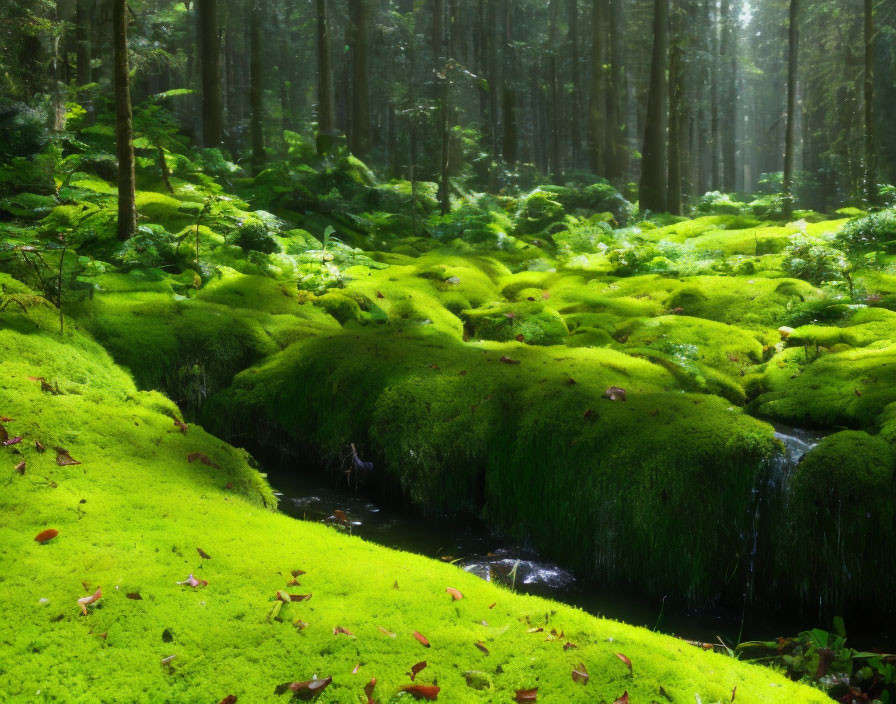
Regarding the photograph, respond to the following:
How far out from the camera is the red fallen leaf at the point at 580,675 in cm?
281

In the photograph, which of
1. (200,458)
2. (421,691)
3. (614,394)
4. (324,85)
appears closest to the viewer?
(421,691)

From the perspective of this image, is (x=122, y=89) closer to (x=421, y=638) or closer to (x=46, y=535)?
(x=46, y=535)

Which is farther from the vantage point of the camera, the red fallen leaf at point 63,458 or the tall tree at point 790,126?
the tall tree at point 790,126

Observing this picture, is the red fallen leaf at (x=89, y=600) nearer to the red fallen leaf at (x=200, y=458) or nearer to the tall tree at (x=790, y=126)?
the red fallen leaf at (x=200, y=458)

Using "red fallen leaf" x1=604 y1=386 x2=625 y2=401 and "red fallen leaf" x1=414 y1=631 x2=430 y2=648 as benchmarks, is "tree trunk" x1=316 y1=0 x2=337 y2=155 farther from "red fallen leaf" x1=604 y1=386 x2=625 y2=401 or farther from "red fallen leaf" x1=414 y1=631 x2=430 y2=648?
"red fallen leaf" x1=414 y1=631 x2=430 y2=648

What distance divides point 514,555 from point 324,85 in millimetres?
16885

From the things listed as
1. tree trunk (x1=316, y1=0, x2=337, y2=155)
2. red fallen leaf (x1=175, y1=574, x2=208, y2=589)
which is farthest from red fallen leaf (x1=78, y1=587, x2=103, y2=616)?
tree trunk (x1=316, y1=0, x2=337, y2=155)

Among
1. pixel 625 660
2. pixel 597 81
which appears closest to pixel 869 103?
pixel 597 81

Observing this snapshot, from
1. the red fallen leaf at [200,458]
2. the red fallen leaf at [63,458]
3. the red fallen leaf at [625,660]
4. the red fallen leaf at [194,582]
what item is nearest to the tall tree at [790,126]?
the red fallen leaf at [200,458]

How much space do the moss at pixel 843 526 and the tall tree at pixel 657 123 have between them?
15456 mm

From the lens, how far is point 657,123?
61.3 ft

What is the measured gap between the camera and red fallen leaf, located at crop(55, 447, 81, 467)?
406 centimetres

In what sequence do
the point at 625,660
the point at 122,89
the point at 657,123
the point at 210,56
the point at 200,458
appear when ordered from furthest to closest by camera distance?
the point at 657,123 → the point at 210,56 → the point at 122,89 → the point at 200,458 → the point at 625,660

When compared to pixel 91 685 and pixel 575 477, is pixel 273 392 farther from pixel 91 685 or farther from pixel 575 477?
pixel 91 685
